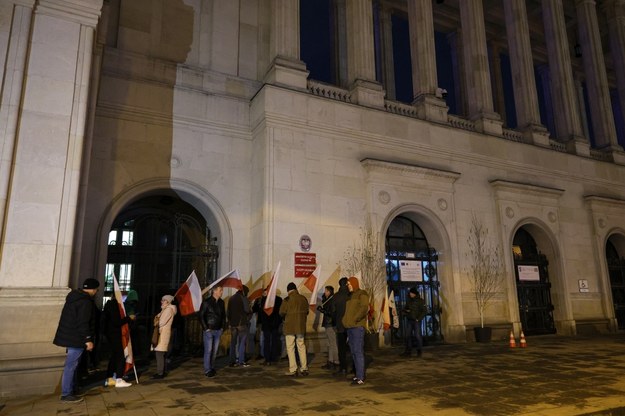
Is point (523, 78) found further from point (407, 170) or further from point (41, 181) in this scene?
point (41, 181)

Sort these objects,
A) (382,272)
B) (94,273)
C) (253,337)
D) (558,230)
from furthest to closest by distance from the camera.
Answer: (558,230)
(382,272)
(253,337)
(94,273)

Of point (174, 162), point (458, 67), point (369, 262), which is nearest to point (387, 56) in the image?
point (458, 67)

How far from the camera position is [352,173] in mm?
14984

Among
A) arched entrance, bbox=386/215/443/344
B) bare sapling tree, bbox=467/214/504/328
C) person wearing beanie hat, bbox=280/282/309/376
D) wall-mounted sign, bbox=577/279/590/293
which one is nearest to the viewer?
person wearing beanie hat, bbox=280/282/309/376

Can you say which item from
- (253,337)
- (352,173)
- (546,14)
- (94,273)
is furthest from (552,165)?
(94,273)

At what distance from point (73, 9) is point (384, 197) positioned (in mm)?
9992

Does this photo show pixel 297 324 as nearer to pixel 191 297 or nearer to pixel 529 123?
pixel 191 297

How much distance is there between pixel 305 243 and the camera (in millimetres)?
13609

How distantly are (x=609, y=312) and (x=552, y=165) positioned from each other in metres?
6.65

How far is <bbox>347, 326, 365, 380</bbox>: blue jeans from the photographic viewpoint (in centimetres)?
860

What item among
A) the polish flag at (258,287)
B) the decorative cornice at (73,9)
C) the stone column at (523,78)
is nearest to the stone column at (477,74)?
the stone column at (523,78)

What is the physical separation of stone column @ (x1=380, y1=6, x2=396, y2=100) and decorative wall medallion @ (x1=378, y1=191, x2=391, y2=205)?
7.62 m

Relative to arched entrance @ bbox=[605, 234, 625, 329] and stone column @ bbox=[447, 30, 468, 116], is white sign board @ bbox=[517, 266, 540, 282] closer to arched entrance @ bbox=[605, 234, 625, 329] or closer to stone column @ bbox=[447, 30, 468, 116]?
arched entrance @ bbox=[605, 234, 625, 329]

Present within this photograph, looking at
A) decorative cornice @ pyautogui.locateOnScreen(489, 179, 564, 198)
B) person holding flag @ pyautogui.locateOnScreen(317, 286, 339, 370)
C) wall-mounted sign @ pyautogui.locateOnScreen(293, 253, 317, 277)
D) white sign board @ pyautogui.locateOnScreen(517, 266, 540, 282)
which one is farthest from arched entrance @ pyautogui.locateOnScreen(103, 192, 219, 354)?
white sign board @ pyautogui.locateOnScreen(517, 266, 540, 282)
